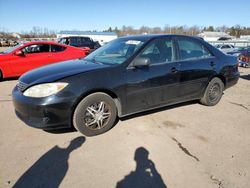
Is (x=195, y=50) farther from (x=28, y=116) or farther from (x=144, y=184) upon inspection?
(x=28, y=116)

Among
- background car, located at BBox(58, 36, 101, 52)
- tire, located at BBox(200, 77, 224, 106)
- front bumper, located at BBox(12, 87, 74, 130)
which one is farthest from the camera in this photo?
background car, located at BBox(58, 36, 101, 52)

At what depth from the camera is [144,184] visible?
2.41 meters

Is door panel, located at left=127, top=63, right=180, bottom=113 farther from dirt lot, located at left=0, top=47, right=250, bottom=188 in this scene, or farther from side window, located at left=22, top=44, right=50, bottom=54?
side window, located at left=22, top=44, right=50, bottom=54

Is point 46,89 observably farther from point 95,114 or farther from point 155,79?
point 155,79

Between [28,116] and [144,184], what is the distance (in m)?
1.96

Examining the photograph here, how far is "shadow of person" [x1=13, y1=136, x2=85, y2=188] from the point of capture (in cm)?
241

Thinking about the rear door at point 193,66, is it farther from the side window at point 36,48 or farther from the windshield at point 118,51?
the side window at point 36,48

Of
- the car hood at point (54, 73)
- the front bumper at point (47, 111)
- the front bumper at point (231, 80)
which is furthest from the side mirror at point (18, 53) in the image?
the front bumper at point (231, 80)

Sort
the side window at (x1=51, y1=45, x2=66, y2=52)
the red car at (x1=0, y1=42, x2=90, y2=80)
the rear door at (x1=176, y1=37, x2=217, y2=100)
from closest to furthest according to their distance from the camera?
the rear door at (x1=176, y1=37, x2=217, y2=100) < the red car at (x1=0, y1=42, x2=90, y2=80) < the side window at (x1=51, y1=45, x2=66, y2=52)

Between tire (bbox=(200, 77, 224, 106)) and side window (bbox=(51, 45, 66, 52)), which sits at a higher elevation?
side window (bbox=(51, 45, 66, 52))

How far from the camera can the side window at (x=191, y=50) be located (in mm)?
4320

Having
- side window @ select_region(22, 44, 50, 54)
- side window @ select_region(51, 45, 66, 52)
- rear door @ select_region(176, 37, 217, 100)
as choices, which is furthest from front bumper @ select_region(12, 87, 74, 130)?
side window @ select_region(51, 45, 66, 52)

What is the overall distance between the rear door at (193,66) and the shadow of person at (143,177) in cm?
199

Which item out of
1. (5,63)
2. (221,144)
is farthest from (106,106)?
(5,63)
